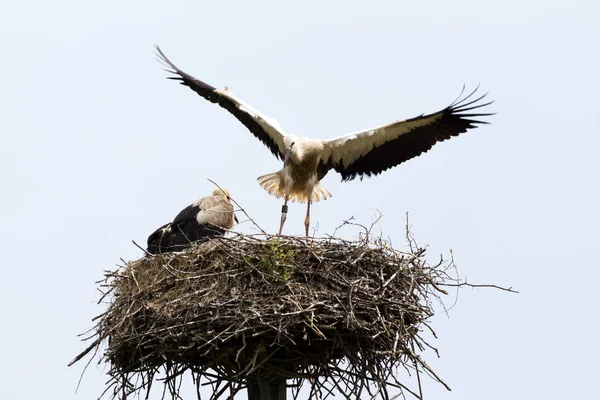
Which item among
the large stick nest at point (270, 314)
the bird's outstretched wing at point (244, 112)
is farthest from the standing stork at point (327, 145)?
the large stick nest at point (270, 314)

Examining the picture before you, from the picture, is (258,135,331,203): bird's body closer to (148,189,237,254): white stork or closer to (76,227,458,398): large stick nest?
(148,189,237,254): white stork

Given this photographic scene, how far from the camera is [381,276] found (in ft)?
25.2

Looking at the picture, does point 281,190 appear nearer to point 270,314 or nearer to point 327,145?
point 327,145

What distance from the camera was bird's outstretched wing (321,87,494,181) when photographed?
983 centimetres

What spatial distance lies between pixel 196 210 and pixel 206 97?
64.6 inches

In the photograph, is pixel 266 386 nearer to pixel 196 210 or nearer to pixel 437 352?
pixel 437 352

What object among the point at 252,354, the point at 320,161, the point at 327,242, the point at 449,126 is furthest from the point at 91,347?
the point at 449,126

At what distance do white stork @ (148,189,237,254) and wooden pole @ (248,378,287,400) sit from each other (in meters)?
1.67

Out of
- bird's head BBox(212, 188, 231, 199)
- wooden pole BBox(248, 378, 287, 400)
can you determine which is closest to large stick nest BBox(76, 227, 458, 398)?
wooden pole BBox(248, 378, 287, 400)

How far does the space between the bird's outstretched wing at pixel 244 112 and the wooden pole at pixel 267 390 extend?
315 centimetres

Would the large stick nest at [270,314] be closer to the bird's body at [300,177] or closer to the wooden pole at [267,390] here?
the wooden pole at [267,390]

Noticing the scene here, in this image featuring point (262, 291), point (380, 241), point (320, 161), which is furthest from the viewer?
point (320, 161)

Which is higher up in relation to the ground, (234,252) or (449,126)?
(449,126)

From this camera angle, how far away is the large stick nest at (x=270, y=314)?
7.24 m
